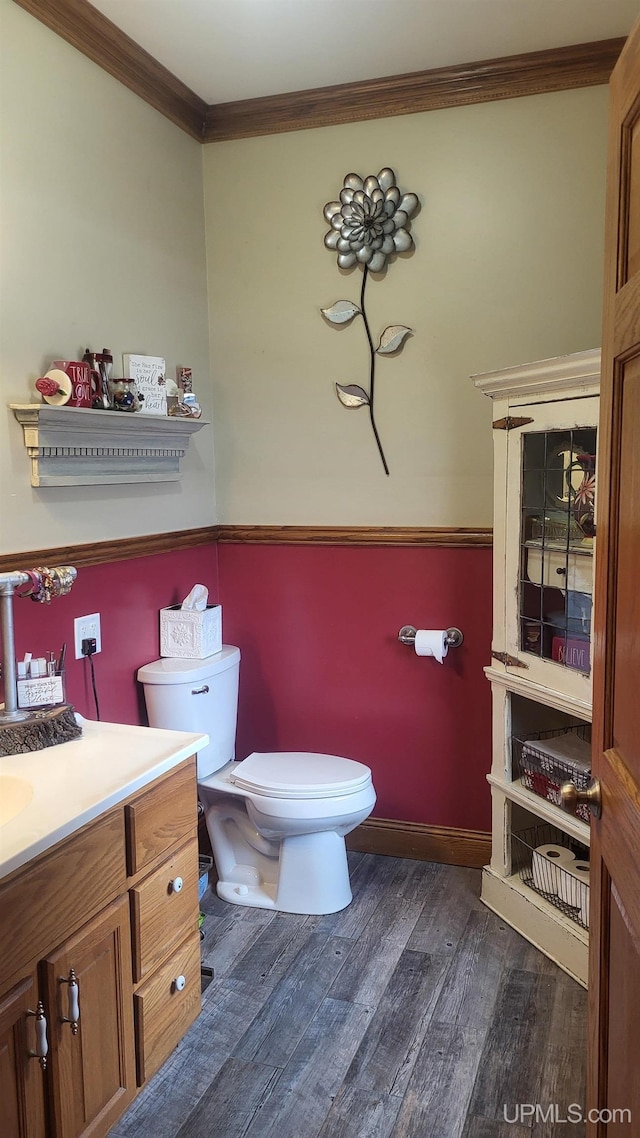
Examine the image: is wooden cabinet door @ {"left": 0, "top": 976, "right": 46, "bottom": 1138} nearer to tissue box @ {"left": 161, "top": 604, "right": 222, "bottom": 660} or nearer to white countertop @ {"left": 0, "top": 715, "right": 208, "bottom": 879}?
white countertop @ {"left": 0, "top": 715, "right": 208, "bottom": 879}

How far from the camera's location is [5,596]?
180cm

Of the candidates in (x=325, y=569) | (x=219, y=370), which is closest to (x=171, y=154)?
(x=219, y=370)

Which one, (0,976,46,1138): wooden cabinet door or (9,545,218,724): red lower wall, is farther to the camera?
(9,545,218,724): red lower wall

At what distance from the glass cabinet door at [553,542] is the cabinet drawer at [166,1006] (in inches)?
45.9

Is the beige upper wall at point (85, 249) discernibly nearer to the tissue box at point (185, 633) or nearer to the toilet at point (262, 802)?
the tissue box at point (185, 633)

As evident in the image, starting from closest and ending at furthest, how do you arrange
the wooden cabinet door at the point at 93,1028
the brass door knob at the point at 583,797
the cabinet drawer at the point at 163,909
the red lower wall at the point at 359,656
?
the brass door knob at the point at 583,797 → the wooden cabinet door at the point at 93,1028 → the cabinet drawer at the point at 163,909 → the red lower wall at the point at 359,656

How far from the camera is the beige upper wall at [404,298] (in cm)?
257

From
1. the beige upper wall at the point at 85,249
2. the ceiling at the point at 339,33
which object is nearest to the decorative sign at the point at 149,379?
the beige upper wall at the point at 85,249

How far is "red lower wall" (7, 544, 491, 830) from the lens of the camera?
9.12 feet

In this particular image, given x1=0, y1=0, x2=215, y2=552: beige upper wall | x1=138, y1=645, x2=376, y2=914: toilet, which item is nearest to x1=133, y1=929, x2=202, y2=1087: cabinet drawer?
x1=138, y1=645, x2=376, y2=914: toilet

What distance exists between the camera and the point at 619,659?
1.21 metres

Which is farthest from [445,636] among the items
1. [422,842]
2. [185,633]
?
[185,633]

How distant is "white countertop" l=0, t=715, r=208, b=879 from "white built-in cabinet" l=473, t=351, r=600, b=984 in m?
0.99

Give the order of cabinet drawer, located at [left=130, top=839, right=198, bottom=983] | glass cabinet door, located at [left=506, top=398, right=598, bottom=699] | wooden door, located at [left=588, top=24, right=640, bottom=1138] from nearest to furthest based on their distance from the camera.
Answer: wooden door, located at [left=588, top=24, right=640, bottom=1138] → cabinet drawer, located at [left=130, top=839, right=198, bottom=983] → glass cabinet door, located at [left=506, top=398, right=598, bottom=699]
